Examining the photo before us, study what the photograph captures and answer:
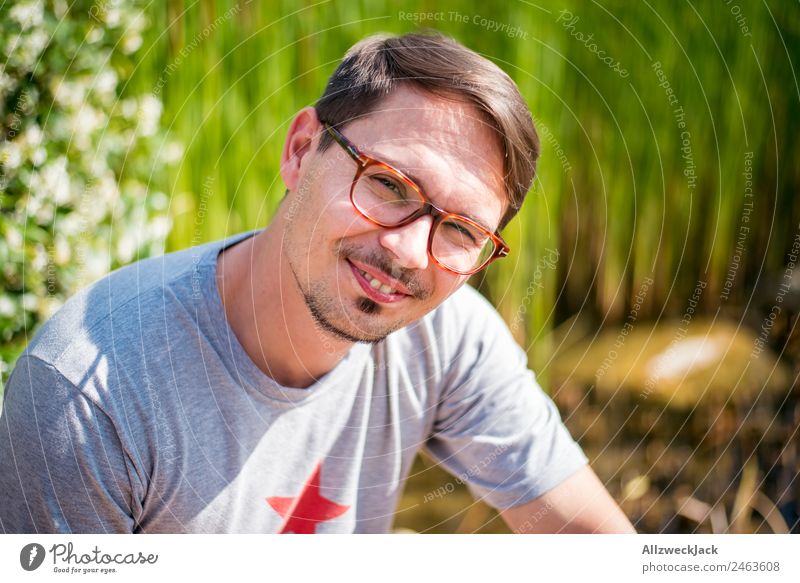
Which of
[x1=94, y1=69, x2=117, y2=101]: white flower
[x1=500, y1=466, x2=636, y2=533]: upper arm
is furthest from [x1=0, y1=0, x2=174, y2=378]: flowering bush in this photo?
[x1=500, y1=466, x2=636, y2=533]: upper arm

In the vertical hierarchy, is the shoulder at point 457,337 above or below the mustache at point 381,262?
below

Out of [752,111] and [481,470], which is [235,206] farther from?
[752,111]

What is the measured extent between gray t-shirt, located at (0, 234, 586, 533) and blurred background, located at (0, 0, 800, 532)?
0.97 ft

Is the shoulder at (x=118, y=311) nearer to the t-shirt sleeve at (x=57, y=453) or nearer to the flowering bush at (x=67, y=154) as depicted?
the t-shirt sleeve at (x=57, y=453)

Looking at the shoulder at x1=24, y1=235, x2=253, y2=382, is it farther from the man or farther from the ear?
the ear

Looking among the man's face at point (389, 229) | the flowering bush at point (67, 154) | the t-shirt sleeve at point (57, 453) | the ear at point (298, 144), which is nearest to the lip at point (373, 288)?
the man's face at point (389, 229)

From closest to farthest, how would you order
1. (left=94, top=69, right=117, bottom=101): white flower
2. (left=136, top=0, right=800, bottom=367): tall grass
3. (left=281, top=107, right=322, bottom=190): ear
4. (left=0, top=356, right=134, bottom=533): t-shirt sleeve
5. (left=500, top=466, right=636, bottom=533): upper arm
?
(left=0, top=356, right=134, bottom=533): t-shirt sleeve, (left=281, top=107, right=322, bottom=190): ear, (left=500, top=466, right=636, bottom=533): upper arm, (left=94, top=69, right=117, bottom=101): white flower, (left=136, top=0, right=800, bottom=367): tall grass

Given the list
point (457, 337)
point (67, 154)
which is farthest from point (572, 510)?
point (67, 154)

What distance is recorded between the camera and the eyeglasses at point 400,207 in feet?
2.75

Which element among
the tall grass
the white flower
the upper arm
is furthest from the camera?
the tall grass

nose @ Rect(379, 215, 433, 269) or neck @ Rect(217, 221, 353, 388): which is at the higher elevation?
nose @ Rect(379, 215, 433, 269)

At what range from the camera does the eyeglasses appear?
839 mm

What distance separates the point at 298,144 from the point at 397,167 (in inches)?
5.8
